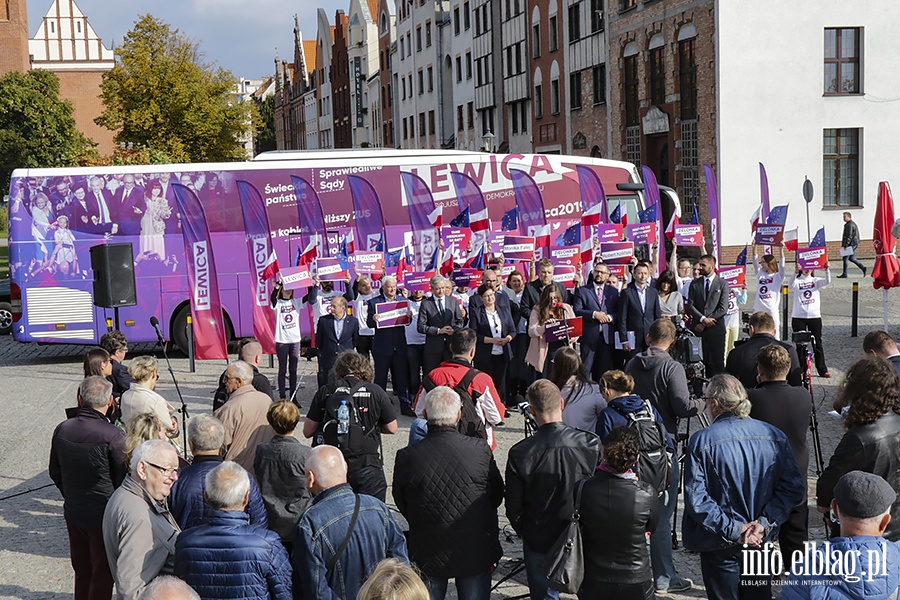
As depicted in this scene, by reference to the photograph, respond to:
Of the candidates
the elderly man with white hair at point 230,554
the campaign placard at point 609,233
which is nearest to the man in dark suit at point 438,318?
the campaign placard at point 609,233

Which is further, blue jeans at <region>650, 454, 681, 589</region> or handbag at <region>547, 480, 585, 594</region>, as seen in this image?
blue jeans at <region>650, 454, 681, 589</region>

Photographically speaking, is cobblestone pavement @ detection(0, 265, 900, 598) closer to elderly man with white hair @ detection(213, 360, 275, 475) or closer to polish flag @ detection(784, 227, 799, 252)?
elderly man with white hair @ detection(213, 360, 275, 475)

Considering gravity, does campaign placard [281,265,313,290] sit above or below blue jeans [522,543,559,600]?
above

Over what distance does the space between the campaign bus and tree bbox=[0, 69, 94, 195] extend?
51.8 metres

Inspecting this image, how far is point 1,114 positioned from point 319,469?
235ft

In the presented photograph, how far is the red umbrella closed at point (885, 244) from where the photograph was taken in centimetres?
1551

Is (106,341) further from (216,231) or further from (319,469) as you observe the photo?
(216,231)

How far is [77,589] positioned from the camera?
687 cm

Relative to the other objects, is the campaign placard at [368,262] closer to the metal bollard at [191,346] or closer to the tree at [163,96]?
the metal bollard at [191,346]

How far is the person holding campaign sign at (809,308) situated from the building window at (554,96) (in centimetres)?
3251

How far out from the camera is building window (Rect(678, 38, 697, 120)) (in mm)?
33188

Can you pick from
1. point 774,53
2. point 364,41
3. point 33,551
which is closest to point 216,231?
point 33,551

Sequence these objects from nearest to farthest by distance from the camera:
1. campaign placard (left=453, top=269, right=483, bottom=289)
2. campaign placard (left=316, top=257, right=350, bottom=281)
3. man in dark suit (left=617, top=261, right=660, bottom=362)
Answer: man in dark suit (left=617, top=261, right=660, bottom=362), campaign placard (left=453, top=269, right=483, bottom=289), campaign placard (left=316, top=257, right=350, bottom=281)

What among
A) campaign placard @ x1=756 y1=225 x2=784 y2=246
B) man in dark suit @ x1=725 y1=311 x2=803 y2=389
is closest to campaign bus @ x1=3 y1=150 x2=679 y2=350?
campaign placard @ x1=756 y1=225 x2=784 y2=246
